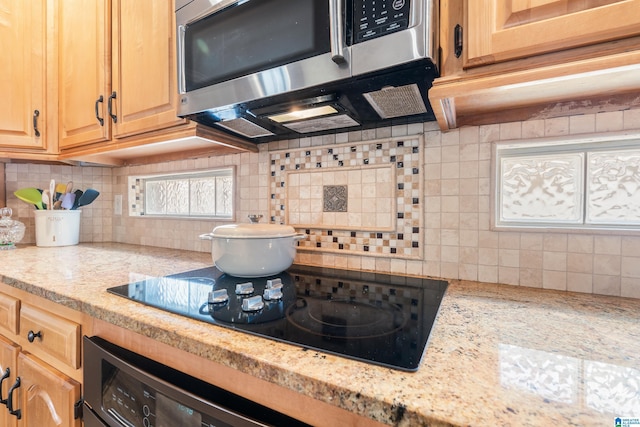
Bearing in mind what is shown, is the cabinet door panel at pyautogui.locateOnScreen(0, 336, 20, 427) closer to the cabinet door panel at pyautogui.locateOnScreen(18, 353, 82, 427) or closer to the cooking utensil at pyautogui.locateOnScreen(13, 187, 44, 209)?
the cabinet door panel at pyautogui.locateOnScreen(18, 353, 82, 427)

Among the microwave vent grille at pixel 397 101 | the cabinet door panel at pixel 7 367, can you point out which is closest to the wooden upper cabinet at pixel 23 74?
the cabinet door panel at pixel 7 367

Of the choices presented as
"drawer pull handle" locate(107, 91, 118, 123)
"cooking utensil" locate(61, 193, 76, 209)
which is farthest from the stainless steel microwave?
"cooking utensil" locate(61, 193, 76, 209)

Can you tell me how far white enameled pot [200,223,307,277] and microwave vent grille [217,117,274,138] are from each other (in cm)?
36

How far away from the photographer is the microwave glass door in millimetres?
719

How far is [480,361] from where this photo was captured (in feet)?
1.38

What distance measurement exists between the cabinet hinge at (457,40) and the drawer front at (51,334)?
3.52ft

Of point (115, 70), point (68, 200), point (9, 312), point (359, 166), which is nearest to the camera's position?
point (9, 312)

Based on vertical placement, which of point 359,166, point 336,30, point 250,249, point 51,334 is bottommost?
point 51,334

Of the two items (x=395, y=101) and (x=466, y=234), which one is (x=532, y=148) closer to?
(x=466, y=234)

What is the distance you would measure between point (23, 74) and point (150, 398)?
5.29 ft

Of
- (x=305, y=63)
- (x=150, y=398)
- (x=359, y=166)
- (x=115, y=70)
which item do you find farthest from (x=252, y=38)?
(x=150, y=398)

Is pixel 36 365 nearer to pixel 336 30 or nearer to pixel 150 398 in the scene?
pixel 150 398

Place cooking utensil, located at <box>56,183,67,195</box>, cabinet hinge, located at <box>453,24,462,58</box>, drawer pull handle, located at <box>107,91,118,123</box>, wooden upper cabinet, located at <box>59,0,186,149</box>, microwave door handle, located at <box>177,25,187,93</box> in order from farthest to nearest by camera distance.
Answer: cooking utensil, located at <box>56,183,67,195</box>
drawer pull handle, located at <box>107,91,118,123</box>
wooden upper cabinet, located at <box>59,0,186,149</box>
microwave door handle, located at <box>177,25,187,93</box>
cabinet hinge, located at <box>453,24,462,58</box>

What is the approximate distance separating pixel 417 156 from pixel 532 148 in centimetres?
30
